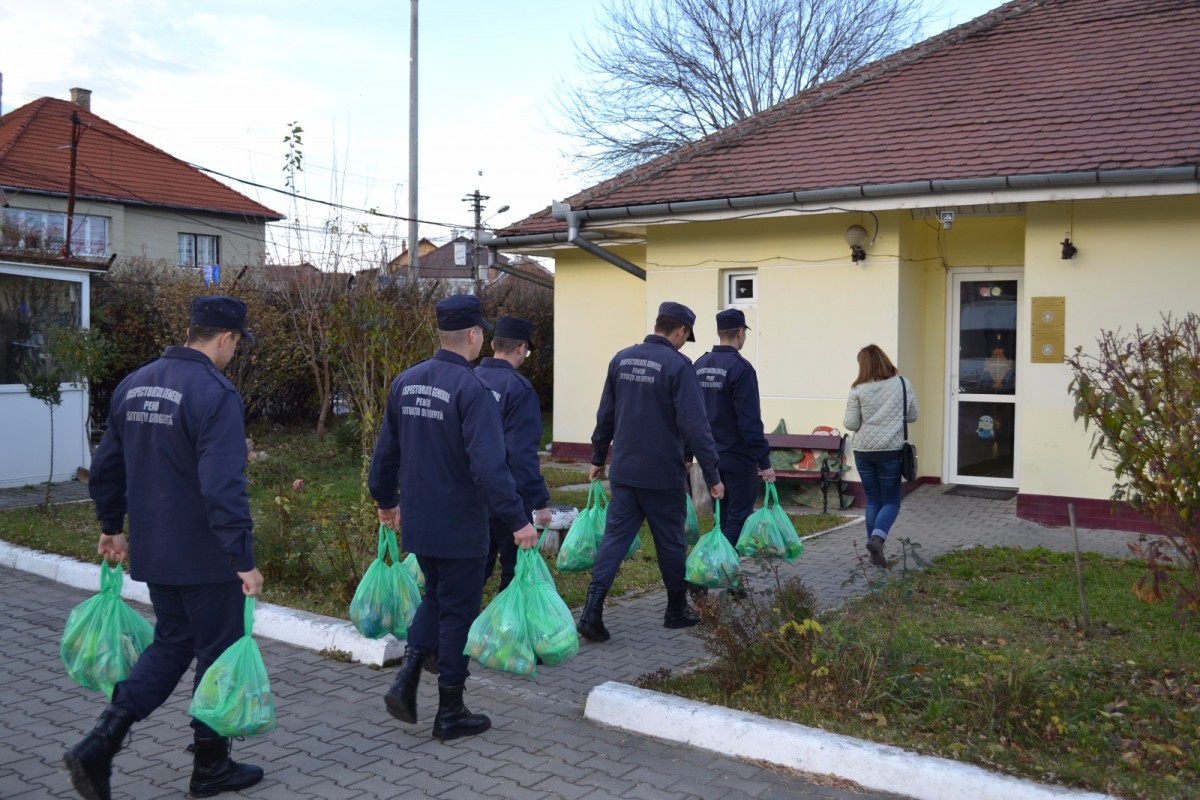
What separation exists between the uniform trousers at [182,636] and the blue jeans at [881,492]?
516 centimetres

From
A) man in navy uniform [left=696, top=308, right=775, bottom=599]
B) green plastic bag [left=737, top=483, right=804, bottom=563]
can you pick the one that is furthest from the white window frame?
green plastic bag [left=737, top=483, right=804, bottom=563]

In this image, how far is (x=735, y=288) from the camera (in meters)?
12.0

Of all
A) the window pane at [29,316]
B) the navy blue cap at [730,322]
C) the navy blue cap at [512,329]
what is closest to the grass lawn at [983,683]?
the navy blue cap at [512,329]

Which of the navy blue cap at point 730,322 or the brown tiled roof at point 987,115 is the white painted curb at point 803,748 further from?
Answer: the brown tiled roof at point 987,115

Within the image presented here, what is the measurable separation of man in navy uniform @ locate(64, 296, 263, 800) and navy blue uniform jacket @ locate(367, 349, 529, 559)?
0.84m

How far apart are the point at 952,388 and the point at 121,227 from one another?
24.4m

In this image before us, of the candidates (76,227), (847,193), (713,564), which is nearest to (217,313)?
(713,564)

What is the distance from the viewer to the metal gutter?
8930 millimetres

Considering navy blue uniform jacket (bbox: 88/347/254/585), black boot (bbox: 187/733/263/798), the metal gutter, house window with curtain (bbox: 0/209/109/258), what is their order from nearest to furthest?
navy blue uniform jacket (bbox: 88/347/254/585) < black boot (bbox: 187/733/263/798) < the metal gutter < house window with curtain (bbox: 0/209/109/258)

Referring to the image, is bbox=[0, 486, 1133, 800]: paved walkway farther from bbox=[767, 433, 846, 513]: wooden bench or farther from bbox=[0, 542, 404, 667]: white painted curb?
bbox=[767, 433, 846, 513]: wooden bench

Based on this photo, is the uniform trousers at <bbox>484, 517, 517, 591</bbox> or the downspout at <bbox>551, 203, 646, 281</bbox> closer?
the uniform trousers at <bbox>484, 517, 517, 591</bbox>

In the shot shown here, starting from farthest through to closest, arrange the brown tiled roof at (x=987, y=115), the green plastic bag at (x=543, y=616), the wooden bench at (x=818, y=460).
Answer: the wooden bench at (x=818, y=460)
the brown tiled roof at (x=987, y=115)
the green plastic bag at (x=543, y=616)

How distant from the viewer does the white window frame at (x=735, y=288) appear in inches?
464

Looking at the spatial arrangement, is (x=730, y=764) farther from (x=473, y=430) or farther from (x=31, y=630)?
(x=31, y=630)
